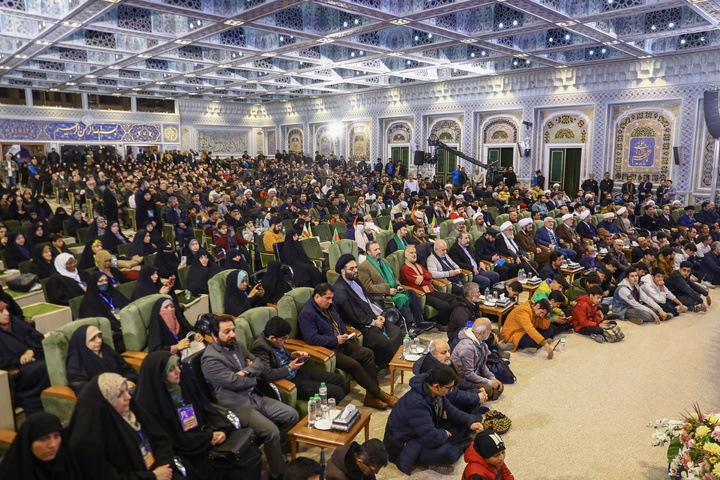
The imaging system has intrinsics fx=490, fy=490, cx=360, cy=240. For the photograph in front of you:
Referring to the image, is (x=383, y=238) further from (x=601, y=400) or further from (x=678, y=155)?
(x=678, y=155)

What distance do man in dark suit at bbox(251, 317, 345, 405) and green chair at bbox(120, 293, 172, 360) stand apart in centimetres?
98

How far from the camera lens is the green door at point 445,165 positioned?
61.3 ft

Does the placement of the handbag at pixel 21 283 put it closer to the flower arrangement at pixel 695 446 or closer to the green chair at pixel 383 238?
the green chair at pixel 383 238

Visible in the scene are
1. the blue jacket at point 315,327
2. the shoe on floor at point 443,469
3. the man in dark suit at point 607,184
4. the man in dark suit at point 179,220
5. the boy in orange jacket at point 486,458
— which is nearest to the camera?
the boy in orange jacket at point 486,458

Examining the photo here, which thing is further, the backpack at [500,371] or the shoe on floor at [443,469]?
the backpack at [500,371]

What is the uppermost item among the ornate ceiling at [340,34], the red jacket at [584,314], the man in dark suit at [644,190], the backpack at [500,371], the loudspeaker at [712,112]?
the ornate ceiling at [340,34]

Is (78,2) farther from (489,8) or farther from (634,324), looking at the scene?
(634,324)

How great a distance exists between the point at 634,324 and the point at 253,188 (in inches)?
465

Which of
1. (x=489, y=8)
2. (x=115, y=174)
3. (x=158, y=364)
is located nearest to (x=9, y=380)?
(x=158, y=364)

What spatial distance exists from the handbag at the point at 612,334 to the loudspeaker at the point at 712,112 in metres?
9.23

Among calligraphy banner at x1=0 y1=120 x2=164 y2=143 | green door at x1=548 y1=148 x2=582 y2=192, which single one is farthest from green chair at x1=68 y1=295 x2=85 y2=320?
calligraphy banner at x1=0 y1=120 x2=164 y2=143

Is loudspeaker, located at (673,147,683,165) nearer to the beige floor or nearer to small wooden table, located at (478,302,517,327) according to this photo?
the beige floor

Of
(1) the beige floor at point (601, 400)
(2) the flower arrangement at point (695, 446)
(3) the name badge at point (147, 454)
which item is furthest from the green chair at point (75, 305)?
(2) the flower arrangement at point (695, 446)

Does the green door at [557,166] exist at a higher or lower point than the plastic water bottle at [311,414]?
higher
